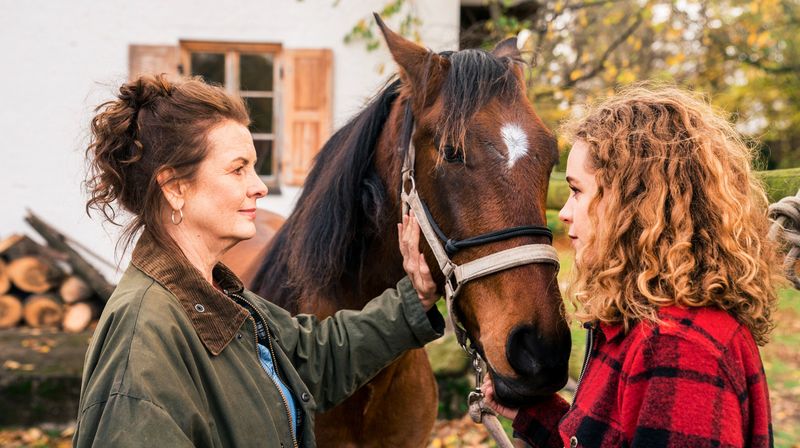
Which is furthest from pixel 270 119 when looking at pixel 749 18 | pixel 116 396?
pixel 116 396

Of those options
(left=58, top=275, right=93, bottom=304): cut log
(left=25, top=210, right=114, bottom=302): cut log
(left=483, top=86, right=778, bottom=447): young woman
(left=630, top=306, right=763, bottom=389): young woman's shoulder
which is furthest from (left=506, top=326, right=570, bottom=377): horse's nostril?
(left=58, top=275, right=93, bottom=304): cut log

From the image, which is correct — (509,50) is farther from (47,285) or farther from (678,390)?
(47,285)

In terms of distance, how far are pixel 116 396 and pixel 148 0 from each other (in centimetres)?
596

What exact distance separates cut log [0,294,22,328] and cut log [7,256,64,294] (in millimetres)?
147

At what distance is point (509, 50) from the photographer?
7.77 feet

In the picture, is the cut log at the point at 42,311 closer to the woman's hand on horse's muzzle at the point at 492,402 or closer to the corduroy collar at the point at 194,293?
the corduroy collar at the point at 194,293

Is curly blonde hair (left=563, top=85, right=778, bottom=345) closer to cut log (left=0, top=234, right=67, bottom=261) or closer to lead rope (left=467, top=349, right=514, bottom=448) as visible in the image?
lead rope (left=467, top=349, right=514, bottom=448)

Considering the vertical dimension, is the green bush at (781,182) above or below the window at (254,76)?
below

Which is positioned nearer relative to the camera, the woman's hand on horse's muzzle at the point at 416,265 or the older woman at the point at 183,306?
the older woman at the point at 183,306

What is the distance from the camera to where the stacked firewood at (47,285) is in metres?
6.26

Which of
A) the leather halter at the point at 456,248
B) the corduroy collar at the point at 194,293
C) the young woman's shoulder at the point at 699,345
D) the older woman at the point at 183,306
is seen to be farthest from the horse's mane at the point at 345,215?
the young woman's shoulder at the point at 699,345

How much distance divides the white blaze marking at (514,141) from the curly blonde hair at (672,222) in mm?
380

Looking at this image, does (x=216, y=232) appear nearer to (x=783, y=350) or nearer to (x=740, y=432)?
(x=740, y=432)

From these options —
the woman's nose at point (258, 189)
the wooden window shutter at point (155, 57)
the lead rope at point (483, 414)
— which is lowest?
the lead rope at point (483, 414)
